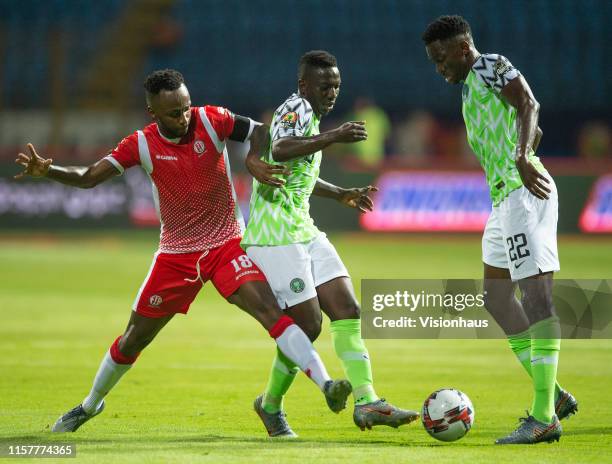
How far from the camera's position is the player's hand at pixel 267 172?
254 inches

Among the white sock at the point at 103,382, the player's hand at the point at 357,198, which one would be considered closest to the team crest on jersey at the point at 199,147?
the player's hand at the point at 357,198

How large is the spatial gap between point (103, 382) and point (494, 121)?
9.45 ft

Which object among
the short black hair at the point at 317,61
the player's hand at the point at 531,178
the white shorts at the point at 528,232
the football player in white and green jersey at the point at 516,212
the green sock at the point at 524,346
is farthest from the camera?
the green sock at the point at 524,346

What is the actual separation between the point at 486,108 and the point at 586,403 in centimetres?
244

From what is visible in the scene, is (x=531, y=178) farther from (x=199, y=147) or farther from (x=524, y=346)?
(x=199, y=147)

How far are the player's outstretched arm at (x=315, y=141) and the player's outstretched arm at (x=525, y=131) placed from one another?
884mm

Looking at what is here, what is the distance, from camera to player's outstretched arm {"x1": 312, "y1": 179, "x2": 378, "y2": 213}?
7488 mm

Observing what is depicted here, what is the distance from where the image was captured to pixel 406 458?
19.1 ft

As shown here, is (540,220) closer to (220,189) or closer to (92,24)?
(220,189)

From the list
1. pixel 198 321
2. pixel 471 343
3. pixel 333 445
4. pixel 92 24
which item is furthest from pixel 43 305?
pixel 92 24

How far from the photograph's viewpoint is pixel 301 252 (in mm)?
6668

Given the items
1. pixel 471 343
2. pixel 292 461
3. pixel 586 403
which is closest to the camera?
pixel 292 461

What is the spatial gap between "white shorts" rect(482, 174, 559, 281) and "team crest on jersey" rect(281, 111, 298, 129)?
1.34m

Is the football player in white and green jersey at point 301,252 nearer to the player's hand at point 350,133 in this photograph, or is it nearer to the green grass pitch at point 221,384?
the player's hand at point 350,133
